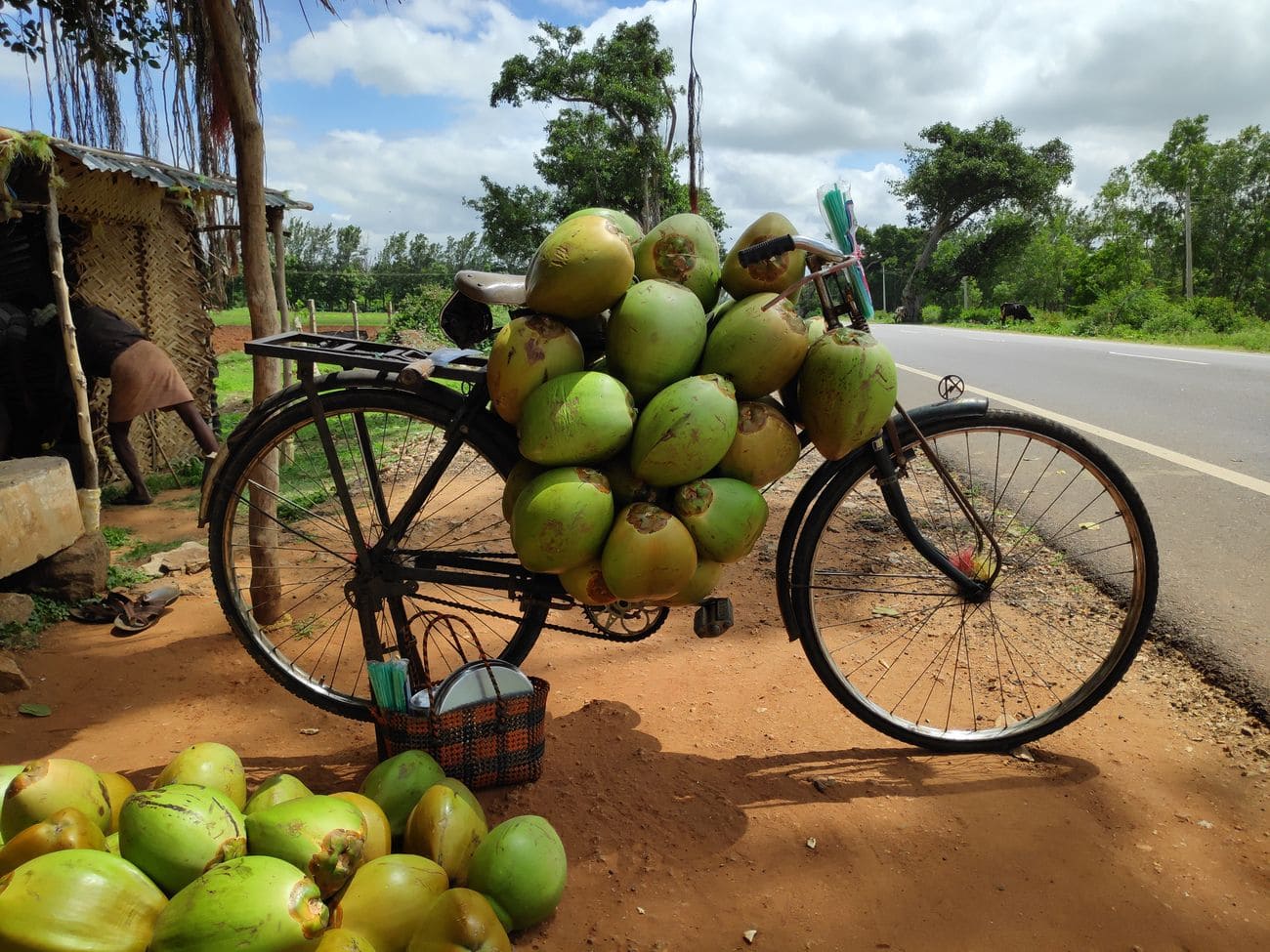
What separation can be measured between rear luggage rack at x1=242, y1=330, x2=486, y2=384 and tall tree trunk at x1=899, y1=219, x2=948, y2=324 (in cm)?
5184

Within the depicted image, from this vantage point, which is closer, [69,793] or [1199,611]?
[69,793]

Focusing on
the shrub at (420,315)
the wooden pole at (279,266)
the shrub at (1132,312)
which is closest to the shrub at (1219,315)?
the shrub at (1132,312)

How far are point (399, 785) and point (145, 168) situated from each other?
6.07 metres

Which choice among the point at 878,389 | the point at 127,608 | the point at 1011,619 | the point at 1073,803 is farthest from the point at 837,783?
the point at 127,608

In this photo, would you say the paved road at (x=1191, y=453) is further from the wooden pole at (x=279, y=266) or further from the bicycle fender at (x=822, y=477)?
the wooden pole at (x=279, y=266)

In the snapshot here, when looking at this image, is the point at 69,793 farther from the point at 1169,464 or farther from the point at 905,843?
the point at 1169,464

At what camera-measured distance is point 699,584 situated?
7.37 ft

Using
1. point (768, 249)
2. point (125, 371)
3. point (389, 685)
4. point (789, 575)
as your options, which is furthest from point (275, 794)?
point (125, 371)

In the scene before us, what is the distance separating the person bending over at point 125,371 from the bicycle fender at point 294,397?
169 inches

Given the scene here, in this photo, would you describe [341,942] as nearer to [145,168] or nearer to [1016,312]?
[145,168]

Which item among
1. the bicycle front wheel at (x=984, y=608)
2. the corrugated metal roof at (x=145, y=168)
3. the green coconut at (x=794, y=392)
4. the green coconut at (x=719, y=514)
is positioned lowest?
the bicycle front wheel at (x=984, y=608)

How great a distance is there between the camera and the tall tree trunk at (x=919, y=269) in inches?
2028

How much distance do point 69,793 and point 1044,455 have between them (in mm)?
6075

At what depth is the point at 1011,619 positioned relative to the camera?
353 centimetres
